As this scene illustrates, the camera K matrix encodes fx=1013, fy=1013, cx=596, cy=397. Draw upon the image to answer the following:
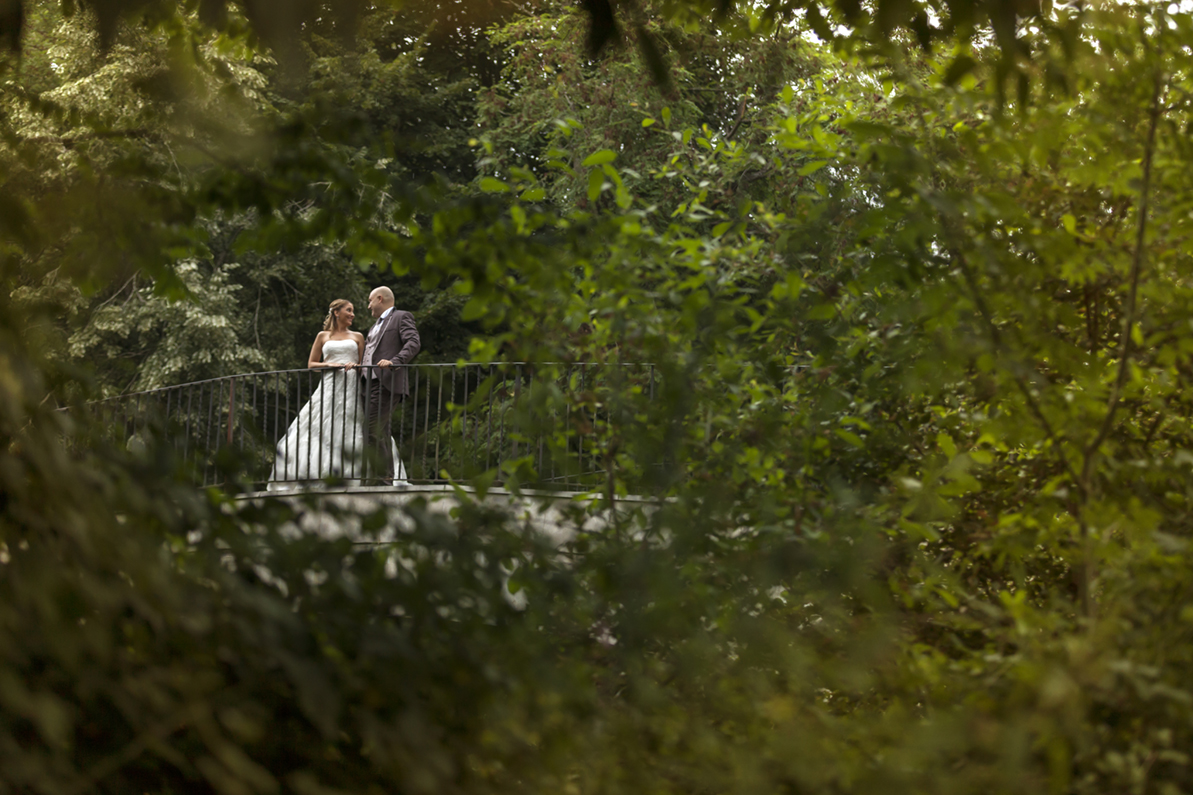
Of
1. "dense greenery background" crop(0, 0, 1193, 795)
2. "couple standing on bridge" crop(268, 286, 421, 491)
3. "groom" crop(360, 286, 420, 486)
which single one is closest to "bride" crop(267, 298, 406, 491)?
"couple standing on bridge" crop(268, 286, 421, 491)

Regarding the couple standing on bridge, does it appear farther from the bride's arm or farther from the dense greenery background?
the dense greenery background

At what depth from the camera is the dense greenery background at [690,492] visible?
147 centimetres

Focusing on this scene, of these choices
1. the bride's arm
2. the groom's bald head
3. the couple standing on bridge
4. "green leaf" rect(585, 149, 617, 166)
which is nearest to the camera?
"green leaf" rect(585, 149, 617, 166)

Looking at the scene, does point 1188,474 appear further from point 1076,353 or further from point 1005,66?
point 1005,66

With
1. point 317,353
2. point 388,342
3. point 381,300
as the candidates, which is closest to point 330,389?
point 317,353

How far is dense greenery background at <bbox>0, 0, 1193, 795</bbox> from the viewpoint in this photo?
57.9 inches

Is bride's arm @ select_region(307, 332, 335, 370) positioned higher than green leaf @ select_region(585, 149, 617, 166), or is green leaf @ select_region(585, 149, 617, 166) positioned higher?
green leaf @ select_region(585, 149, 617, 166)

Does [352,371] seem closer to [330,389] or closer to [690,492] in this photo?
[330,389]

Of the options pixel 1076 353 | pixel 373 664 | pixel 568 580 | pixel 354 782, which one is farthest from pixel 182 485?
pixel 1076 353

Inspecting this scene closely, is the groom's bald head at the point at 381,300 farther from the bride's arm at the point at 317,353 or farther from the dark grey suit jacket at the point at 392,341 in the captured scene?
the bride's arm at the point at 317,353

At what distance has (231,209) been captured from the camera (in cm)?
233

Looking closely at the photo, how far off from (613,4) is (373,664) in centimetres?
244

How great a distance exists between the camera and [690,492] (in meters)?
2.36

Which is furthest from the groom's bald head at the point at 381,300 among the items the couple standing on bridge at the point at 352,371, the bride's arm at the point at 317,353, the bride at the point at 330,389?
the bride's arm at the point at 317,353
